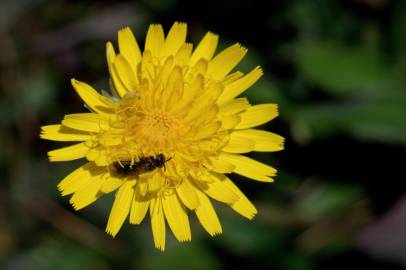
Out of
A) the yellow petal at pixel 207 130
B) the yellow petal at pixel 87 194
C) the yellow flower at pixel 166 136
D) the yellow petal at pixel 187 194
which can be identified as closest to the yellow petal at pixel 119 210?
the yellow flower at pixel 166 136

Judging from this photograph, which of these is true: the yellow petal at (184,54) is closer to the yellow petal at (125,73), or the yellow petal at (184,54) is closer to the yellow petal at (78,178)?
the yellow petal at (125,73)

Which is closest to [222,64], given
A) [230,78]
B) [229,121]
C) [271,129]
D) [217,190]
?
[230,78]

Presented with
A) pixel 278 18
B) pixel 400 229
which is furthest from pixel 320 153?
pixel 278 18

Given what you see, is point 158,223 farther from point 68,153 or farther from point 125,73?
point 125,73

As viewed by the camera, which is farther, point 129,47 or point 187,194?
point 129,47

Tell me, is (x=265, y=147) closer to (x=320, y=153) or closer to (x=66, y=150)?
(x=66, y=150)

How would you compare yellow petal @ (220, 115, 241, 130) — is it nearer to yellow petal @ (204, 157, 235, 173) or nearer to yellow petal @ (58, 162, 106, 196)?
yellow petal @ (204, 157, 235, 173)
